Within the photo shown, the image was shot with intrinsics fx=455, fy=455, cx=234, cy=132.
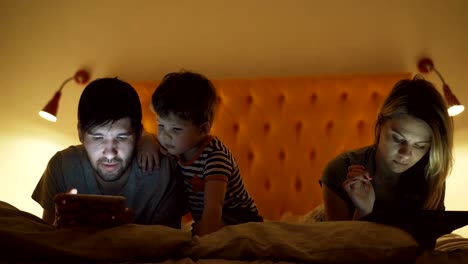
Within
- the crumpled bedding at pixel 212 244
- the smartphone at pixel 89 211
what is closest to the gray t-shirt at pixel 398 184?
the crumpled bedding at pixel 212 244

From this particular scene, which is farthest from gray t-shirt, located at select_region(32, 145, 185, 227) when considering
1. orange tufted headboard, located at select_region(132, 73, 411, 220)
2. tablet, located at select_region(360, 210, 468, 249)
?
orange tufted headboard, located at select_region(132, 73, 411, 220)

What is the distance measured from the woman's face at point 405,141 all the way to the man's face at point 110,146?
0.85m

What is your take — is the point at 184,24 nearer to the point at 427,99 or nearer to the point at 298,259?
the point at 427,99

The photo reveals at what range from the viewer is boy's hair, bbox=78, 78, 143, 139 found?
140 centimetres

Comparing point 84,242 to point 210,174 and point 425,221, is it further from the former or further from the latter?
point 425,221

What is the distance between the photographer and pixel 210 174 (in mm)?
1432

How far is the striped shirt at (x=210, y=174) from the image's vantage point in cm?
145

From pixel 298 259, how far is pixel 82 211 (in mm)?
497

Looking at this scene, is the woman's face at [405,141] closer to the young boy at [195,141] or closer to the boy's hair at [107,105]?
the young boy at [195,141]

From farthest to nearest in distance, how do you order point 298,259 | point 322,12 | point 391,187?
point 322,12
point 391,187
point 298,259

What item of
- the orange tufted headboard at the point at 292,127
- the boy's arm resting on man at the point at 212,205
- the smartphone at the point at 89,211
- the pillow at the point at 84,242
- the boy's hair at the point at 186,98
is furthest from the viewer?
the orange tufted headboard at the point at 292,127

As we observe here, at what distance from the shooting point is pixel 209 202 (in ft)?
4.53

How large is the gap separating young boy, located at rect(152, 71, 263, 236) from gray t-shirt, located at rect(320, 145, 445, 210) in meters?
0.35

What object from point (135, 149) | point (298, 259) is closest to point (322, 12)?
point (135, 149)
